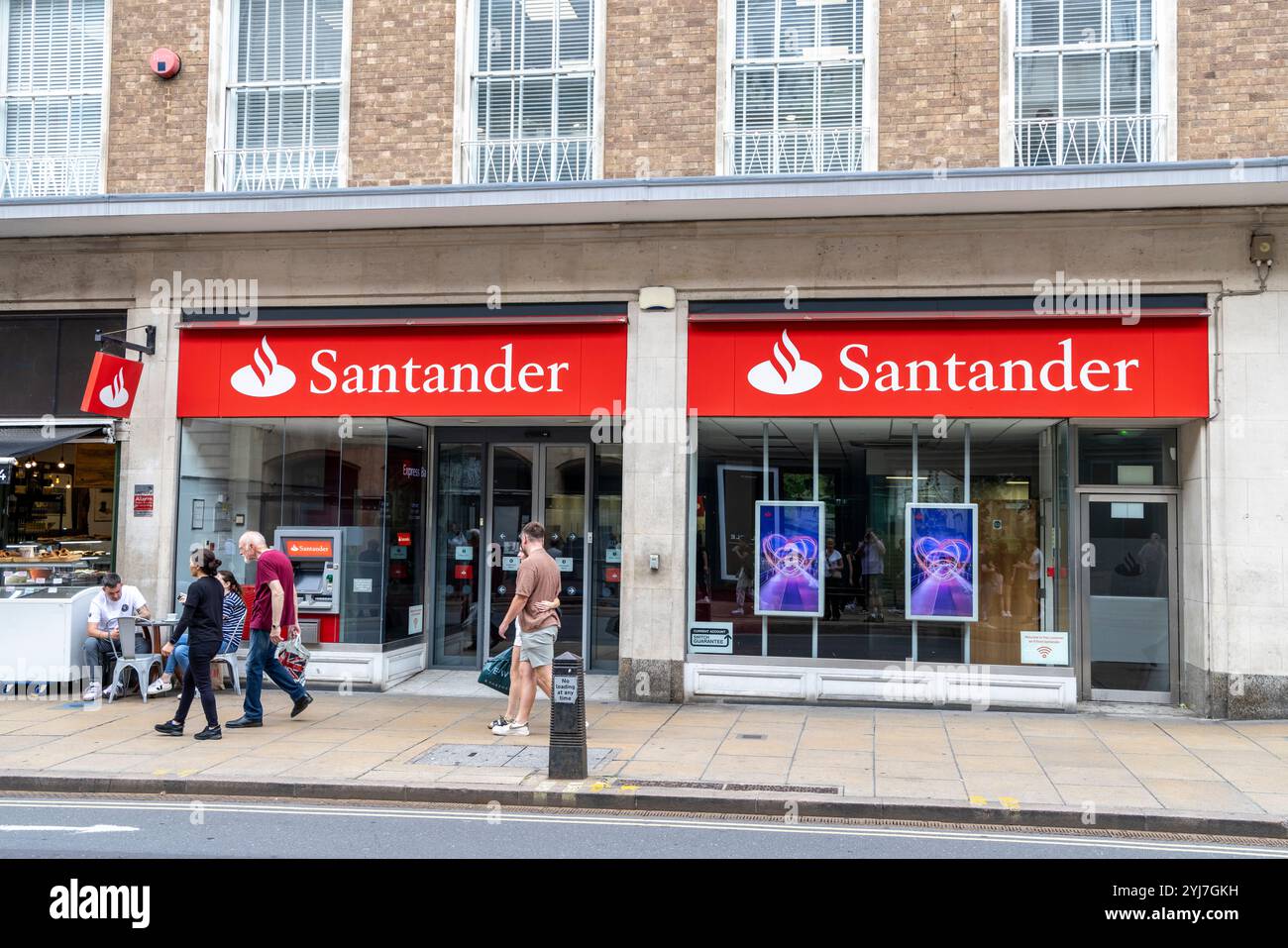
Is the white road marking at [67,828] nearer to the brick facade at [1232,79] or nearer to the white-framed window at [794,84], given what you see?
the white-framed window at [794,84]

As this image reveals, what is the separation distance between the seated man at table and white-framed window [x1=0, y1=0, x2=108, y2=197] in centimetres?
485

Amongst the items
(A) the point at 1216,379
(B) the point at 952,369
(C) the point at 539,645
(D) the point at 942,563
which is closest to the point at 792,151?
(B) the point at 952,369

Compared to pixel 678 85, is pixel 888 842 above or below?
below

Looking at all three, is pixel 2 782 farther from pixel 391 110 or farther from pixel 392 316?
pixel 391 110

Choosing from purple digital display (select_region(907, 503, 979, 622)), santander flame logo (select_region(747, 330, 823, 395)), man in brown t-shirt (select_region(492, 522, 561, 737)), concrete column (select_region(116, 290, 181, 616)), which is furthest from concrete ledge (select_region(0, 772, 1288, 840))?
santander flame logo (select_region(747, 330, 823, 395))

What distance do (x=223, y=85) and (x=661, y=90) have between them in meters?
5.14

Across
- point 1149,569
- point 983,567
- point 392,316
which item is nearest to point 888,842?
point 983,567

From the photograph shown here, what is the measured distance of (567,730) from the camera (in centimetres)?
770

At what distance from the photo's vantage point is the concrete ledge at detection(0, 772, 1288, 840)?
6828mm

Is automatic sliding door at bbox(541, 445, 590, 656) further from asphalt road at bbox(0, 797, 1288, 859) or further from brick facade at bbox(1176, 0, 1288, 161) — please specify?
brick facade at bbox(1176, 0, 1288, 161)

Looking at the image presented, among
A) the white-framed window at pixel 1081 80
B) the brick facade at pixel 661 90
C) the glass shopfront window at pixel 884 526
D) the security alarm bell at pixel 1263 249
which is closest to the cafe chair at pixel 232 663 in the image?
the glass shopfront window at pixel 884 526

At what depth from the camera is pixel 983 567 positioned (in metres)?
11.1

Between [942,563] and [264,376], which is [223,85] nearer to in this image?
[264,376]
